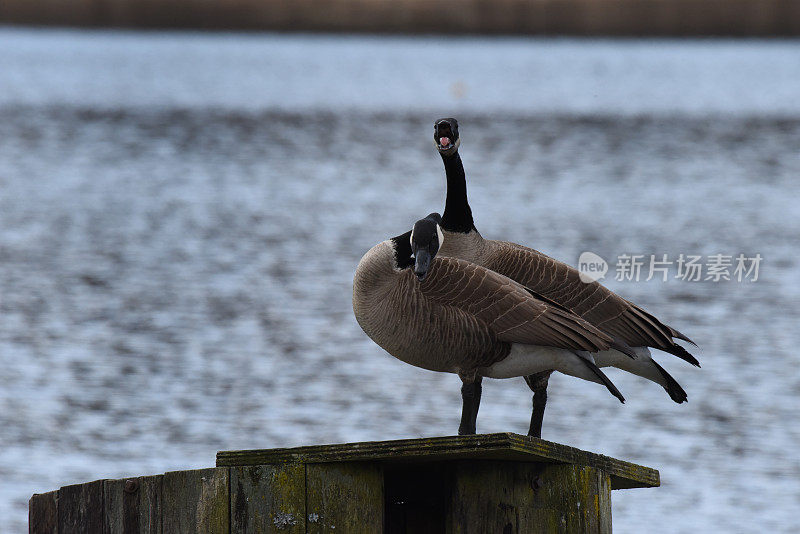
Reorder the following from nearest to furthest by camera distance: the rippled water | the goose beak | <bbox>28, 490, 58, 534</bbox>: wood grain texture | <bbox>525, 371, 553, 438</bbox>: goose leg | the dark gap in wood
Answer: the dark gap in wood, <bbox>28, 490, 58, 534</bbox>: wood grain texture, the goose beak, <bbox>525, 371, 553, 438</bbox>: goose leg, the rippled water

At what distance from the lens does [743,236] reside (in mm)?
16625

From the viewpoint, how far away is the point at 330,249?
52.5 feet

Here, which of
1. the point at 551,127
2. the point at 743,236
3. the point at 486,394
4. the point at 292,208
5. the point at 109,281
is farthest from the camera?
the point at 551,127

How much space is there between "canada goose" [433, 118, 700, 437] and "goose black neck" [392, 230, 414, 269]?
1.71ft

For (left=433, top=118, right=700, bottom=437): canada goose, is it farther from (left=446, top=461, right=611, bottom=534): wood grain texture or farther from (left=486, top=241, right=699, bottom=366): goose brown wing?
(left=446, top=461, right=611, bottom=534): wood grain texture

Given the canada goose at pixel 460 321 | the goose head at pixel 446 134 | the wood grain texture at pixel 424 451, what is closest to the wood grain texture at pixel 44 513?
the wood grain texture at pixel 424 451

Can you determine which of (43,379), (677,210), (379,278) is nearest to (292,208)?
(677,210)

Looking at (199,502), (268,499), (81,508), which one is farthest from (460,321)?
(81,508)

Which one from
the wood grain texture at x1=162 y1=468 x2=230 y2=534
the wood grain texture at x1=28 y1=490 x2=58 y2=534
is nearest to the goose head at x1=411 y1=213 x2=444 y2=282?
the wood grain texture at x1=162 y1=468 x2=230 y2=534

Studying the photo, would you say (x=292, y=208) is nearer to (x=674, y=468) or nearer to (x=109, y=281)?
(x=109, y=281)

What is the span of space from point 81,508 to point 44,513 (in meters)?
0.29

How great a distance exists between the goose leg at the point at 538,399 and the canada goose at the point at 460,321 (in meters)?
0.33

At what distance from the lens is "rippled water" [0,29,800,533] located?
1031 cm

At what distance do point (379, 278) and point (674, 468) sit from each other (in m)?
6.03
